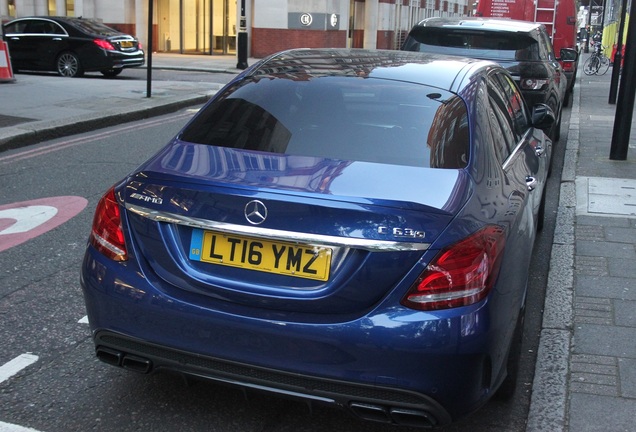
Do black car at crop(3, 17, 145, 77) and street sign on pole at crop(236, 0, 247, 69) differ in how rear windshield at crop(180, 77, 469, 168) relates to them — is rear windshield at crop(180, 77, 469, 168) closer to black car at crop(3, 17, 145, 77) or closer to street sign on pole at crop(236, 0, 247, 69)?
black car at crop(3, 17, 145, 77)

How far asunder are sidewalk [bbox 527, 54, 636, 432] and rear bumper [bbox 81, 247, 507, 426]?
649mm

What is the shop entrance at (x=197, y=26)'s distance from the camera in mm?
32969

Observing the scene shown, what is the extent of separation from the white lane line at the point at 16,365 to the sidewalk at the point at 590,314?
240 centimetres

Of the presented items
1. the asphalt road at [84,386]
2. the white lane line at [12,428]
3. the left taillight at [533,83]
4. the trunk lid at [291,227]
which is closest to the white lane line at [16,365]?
the asphalt road at [84,386]

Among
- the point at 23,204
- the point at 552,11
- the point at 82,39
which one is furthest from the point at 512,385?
the point at 552,11

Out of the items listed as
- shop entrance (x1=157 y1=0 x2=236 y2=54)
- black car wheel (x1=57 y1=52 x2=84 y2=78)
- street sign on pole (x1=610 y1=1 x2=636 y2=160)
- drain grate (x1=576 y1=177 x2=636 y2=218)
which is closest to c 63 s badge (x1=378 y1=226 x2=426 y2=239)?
drain grate (x1=576 y1=177 x2=636 y2=218)

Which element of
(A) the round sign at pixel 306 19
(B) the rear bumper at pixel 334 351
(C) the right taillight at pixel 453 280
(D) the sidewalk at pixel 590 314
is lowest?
(D) the sidewalk at pixel 590 314

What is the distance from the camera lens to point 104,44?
1939 cm

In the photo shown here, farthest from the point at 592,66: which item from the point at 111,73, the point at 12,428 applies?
the point at 12,428

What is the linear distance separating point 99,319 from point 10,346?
1.17 metres

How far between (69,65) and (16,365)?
16.9 m

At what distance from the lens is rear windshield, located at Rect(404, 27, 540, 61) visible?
31.9ft

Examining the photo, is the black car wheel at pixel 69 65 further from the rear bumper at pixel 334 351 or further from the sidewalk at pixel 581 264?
the rear bumper at pixel 334 351

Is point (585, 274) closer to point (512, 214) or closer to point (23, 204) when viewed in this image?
point (512, 214)
